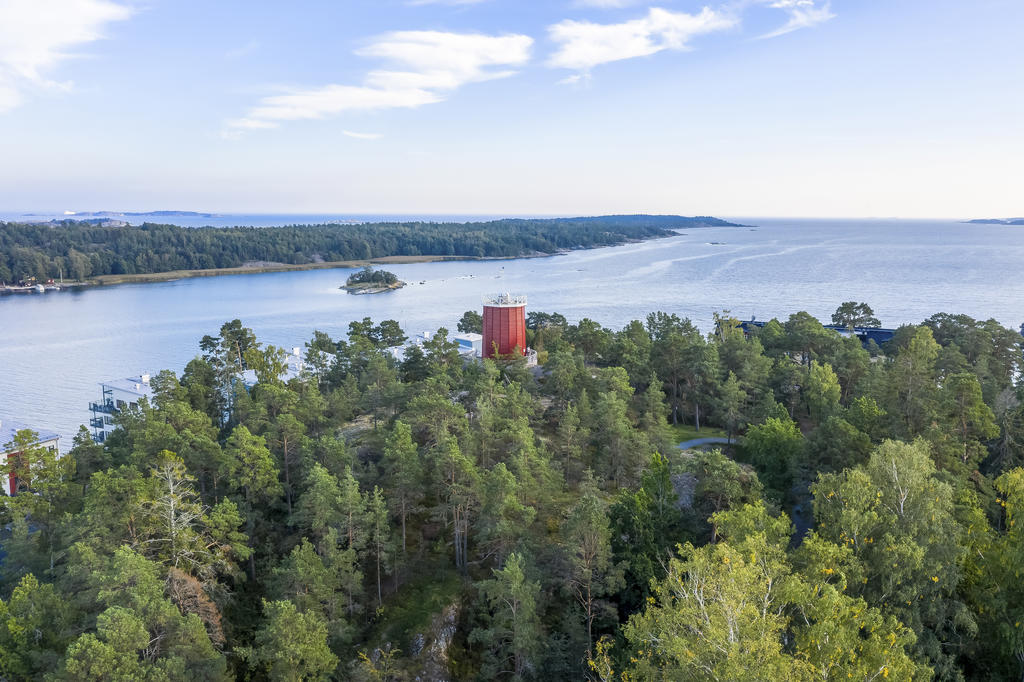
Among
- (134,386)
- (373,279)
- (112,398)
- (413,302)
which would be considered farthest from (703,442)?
(373,279)

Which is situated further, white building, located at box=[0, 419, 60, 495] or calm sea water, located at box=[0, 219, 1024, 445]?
calm sea water, located at box=[0, 219, 1024, 445]

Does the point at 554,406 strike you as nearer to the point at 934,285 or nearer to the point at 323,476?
the point at 323,476

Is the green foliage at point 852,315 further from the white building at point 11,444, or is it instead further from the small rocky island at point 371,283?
the small rocky island at point 371,283

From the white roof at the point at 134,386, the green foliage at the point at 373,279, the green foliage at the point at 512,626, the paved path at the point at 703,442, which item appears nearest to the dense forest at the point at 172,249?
the green foliage at the point at 373,279

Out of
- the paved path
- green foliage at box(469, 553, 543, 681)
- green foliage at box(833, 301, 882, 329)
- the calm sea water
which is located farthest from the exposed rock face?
green foliage at box(833, 301, 882, 329)

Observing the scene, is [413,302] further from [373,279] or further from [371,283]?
[373,279]

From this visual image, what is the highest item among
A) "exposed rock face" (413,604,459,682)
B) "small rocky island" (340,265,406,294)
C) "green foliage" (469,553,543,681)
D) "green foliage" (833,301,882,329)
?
"small rocky island" (340,265,406,294)

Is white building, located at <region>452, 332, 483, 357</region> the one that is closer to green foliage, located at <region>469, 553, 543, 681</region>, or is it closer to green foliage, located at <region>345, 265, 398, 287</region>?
green foliage, located at <region>469, 553, 543, 681</region>
